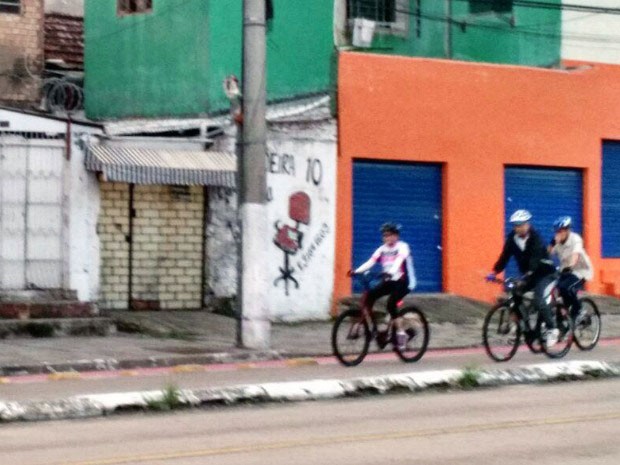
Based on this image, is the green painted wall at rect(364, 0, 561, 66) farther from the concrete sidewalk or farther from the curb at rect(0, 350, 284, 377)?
the curb at rect(0, 350, 284, 377)

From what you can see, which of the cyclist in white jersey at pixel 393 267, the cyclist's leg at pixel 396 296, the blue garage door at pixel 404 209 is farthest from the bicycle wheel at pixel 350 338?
the blue garage door at pixel 404 209

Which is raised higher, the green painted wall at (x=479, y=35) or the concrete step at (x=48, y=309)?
the green painted wall at (x=479, y=35)

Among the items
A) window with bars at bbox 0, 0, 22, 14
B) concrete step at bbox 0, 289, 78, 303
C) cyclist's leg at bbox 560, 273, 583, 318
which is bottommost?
concrete step at bbox 0, 289, 78, 303

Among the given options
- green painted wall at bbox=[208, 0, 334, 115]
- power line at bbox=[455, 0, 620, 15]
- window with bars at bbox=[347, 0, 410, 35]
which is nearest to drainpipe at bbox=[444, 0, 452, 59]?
power line at bbox=[455, 0, 620, 15]

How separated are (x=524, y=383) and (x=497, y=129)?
10949 mm

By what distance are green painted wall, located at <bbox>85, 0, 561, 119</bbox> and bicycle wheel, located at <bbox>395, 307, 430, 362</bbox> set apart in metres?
7.37

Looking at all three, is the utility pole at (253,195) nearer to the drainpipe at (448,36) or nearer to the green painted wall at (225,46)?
the green painted wall at (225,46)

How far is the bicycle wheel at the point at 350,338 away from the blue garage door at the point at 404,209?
7182 mm

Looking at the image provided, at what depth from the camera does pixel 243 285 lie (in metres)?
17.7

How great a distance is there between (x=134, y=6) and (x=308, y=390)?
15.2 metres

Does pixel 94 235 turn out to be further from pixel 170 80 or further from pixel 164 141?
pixel 170 80

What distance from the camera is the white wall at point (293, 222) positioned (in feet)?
72.6

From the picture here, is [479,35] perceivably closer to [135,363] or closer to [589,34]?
[589,34]

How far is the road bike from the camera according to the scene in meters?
15.9
